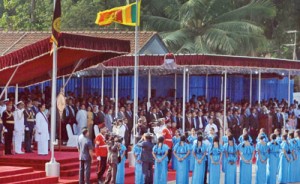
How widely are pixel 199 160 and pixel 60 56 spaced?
5.24m

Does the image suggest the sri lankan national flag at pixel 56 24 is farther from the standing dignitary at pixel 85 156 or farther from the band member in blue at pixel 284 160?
the band member in blue at pixel 284 160

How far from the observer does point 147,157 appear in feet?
78.4

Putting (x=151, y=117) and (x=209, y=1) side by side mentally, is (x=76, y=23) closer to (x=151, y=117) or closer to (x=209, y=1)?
(x=209, y=1)

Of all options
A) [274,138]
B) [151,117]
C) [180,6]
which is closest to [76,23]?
[180,6]

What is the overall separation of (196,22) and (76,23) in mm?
6929

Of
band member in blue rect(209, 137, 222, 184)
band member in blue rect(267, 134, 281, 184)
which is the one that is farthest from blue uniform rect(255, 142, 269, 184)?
band member in blue rect(209, 137, 222, 184)

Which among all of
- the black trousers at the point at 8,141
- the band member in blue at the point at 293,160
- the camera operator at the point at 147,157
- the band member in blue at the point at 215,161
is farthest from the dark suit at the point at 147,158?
the band member in blue at the point at 293,160

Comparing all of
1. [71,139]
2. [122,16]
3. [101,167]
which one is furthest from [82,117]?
[101,167]

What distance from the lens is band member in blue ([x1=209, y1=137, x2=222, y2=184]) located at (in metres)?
24.9

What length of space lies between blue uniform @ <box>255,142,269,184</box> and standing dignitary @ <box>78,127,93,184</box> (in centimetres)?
600

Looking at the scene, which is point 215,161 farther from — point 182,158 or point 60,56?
point 60,56

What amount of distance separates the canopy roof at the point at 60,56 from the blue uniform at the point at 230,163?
4.41 m

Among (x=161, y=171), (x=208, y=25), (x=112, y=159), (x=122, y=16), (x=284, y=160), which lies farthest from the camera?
(x=208, y=25)

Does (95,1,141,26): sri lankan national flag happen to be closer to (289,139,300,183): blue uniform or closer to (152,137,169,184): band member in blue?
(152,137,169,184): band member in blue
